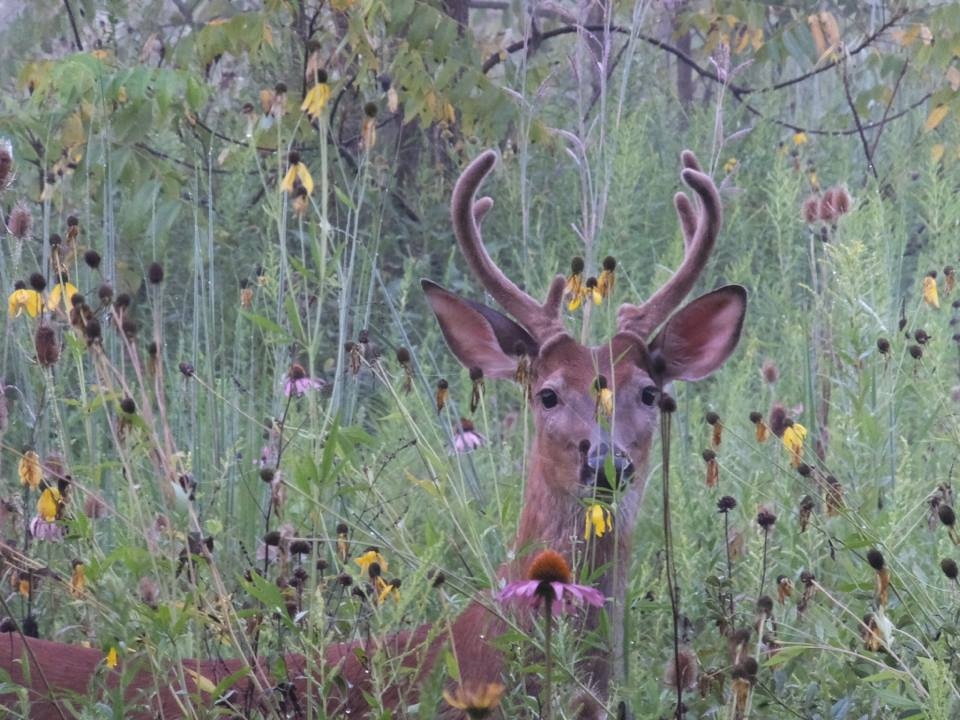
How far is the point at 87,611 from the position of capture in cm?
325

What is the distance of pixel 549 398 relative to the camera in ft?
13.0

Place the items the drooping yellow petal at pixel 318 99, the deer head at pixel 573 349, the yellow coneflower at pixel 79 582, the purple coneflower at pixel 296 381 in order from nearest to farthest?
1. the yellow coneflower at pixel 79 582
2. the drooping yellow petal at pixel 318 99
3. the purple coneflower at pixel 296 381
4. the deer head at pixel 573 349

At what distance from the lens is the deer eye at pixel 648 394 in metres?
3.90

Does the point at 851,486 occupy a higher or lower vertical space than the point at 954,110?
lower

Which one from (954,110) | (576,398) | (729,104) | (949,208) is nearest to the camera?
(576,398)

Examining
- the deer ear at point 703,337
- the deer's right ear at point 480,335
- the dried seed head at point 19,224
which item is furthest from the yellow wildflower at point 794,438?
the dried seed head at point 19,224

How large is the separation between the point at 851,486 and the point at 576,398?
31.0 inches

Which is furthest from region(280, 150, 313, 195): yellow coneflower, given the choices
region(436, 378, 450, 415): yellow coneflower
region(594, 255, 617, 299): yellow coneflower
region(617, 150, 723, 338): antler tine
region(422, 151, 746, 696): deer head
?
region(617, 150, 723, 338): antler tine

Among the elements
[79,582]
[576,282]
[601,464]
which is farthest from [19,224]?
[601,464]

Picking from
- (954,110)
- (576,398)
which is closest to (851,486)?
(576,398)

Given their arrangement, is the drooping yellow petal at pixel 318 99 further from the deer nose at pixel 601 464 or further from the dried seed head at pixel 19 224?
the deer nose at pixel 601 464

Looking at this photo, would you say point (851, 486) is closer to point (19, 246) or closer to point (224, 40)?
point (19, 246)

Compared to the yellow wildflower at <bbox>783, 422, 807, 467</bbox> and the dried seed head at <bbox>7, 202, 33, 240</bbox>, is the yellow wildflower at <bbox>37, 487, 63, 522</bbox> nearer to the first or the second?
the dried seed head at <bbox>7, 202, 33, 240</bbox>

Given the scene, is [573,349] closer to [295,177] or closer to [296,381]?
[296,381]
